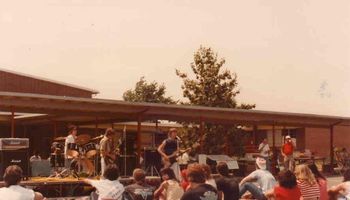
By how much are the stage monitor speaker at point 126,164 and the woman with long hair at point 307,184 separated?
44.7 feet

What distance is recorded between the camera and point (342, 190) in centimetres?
728

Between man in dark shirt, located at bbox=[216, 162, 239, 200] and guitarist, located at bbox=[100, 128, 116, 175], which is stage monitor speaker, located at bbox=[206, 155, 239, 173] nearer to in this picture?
guitarist, located at bbox=[100, 128, 116, 175]

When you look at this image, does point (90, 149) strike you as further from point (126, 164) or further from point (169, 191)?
point (169, 191)

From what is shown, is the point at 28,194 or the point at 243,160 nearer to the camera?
the point at 28,194

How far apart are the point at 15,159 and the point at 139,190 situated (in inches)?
322

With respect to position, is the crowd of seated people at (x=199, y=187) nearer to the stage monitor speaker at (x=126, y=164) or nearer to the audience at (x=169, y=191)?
the audience at (x=169, y=191)

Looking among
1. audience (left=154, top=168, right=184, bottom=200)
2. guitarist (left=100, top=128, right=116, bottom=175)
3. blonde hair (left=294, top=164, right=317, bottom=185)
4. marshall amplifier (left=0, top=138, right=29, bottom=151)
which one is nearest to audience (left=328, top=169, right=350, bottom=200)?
blonde hair (left=294, top=164, right=317, bottom=185)

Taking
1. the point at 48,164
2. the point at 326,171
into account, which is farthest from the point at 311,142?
the point at 48,164

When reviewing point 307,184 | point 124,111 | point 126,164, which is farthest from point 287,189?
point 126,164

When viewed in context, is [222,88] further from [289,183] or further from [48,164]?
[289,183]

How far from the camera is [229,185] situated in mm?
8445

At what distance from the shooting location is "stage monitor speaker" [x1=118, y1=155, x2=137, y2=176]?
21.0 metres

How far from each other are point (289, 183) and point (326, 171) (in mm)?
21653

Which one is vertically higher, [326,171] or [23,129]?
[23,129]
